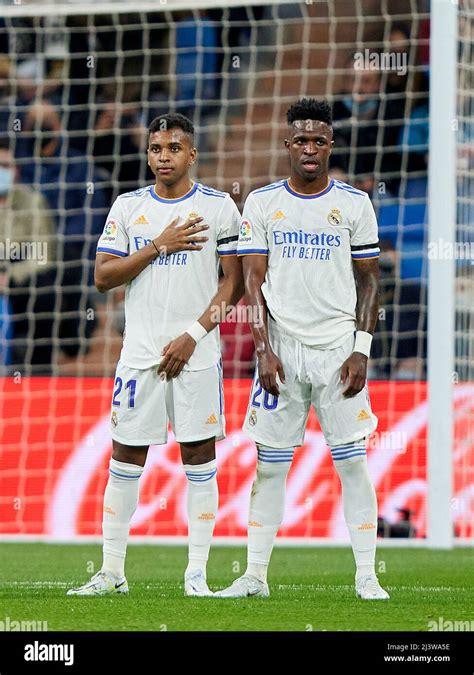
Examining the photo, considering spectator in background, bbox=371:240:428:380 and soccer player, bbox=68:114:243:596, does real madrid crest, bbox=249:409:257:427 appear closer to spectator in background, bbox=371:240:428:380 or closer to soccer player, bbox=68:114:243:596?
soccer player, bbox=68:114:243:596

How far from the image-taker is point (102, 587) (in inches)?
221

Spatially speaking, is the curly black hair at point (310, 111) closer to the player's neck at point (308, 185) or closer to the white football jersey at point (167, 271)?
the player's neck at point (308, 185)

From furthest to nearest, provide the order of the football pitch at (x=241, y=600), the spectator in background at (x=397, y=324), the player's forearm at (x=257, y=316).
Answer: the spectator in background at (x=397, y=324), the player's forearm at (x=257, y=316), the football pitch at (x=241, y=600)

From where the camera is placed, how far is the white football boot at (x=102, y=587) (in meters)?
5.59

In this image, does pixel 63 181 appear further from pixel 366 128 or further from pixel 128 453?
pixel 128 453

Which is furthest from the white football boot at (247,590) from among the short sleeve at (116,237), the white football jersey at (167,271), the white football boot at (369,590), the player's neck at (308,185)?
the player's neck at (308,185)

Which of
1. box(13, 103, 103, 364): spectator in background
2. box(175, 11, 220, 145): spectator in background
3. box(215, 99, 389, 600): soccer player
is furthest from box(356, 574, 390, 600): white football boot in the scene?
box(175, 11, 220, 145): spectator in background

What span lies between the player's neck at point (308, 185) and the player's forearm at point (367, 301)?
40cm

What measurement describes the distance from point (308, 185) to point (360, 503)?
4.38 ft

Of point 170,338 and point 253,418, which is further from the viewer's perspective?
point 170,338

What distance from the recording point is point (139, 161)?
1081 centimetres

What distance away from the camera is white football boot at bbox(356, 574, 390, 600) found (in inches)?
214

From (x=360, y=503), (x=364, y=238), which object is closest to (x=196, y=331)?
(x=364, y=238)
